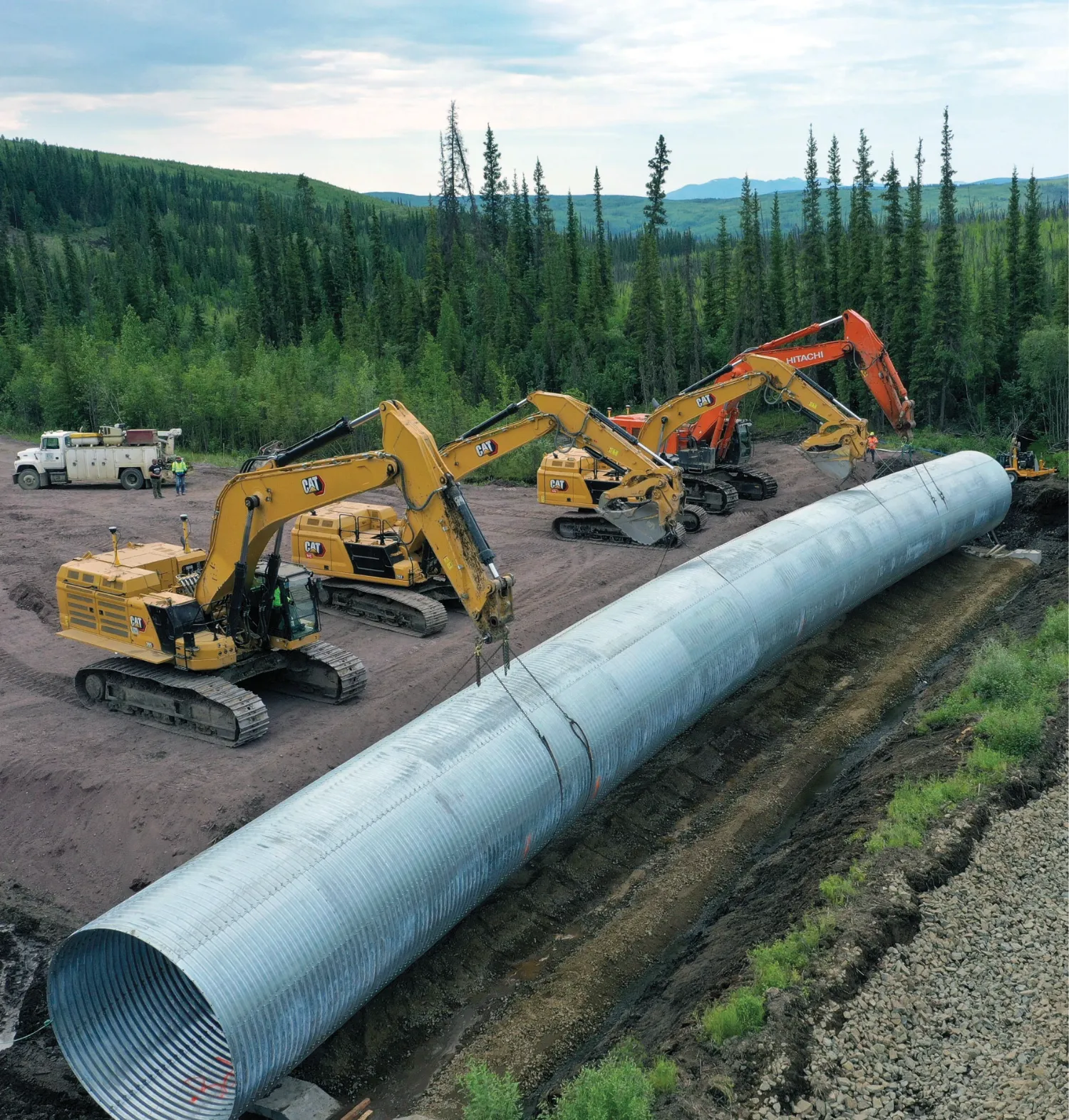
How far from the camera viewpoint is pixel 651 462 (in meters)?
22.5

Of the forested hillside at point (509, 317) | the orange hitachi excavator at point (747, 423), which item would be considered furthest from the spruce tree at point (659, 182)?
the orange hitachi excavator at point (747, 423)

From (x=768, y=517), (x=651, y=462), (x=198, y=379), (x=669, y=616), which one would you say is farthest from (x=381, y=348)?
(x=669, y=616)

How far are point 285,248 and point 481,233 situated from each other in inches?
865

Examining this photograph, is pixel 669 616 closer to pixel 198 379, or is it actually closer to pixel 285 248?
pixel 198 379

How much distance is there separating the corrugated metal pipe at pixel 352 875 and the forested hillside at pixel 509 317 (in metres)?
36.3

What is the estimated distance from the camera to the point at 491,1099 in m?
9.35

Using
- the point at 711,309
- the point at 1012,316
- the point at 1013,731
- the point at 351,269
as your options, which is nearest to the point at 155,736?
the point at 1013,731

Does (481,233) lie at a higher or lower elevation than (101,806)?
higher

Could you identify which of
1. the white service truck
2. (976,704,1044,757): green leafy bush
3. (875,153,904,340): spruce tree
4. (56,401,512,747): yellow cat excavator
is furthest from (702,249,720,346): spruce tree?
(976,704,1044,757): green leafy bush

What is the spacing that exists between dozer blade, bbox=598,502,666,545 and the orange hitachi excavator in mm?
A: 7421

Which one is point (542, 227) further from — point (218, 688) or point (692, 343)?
point (218, 688)

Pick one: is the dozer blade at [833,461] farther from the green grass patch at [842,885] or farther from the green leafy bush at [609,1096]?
the green leafy bush at [609,1096]

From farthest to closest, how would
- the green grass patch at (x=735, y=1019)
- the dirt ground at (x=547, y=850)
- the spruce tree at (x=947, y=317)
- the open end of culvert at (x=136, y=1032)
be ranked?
the spruce tree at (x=947, y=317), the dirt ground at (x=547, y=850), the green grass patch at (x=735, y=1019), the open end of culvert at (x=136, y=1032)

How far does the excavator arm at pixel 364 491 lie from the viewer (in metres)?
13.9
